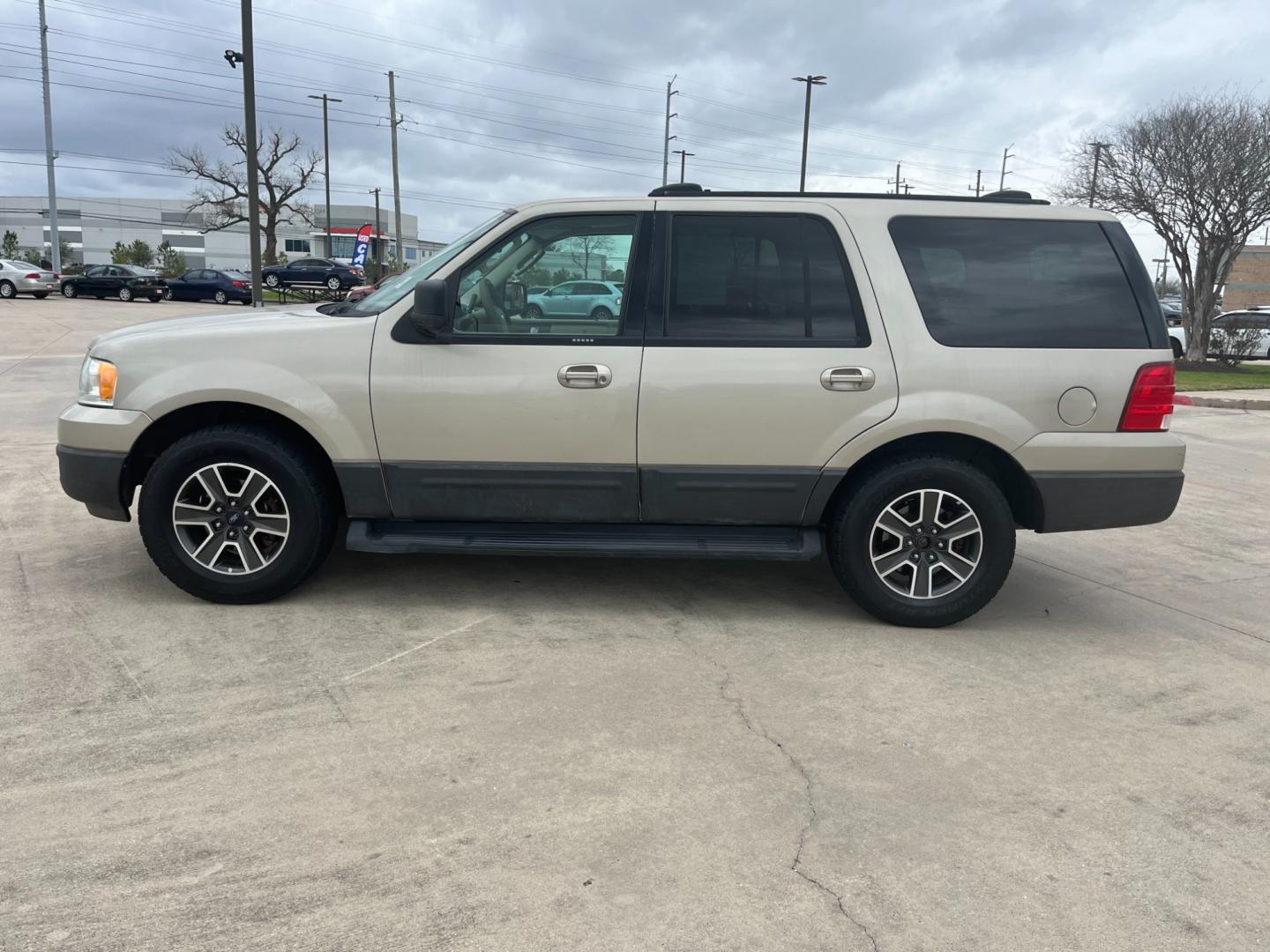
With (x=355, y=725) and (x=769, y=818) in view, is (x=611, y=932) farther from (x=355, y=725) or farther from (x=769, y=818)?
(x=355, y=725)

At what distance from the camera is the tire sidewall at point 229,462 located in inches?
176

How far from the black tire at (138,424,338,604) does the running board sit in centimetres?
22

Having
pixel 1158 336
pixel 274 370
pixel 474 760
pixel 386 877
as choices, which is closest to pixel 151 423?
pixel 274 370

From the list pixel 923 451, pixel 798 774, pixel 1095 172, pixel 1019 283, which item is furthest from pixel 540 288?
pixel 1095 172

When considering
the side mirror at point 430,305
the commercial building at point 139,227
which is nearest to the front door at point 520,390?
the side mirror at point 430,305

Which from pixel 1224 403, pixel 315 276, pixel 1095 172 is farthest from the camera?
pixel 315 276

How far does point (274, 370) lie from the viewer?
175 inches

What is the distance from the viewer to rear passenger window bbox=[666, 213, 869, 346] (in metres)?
4.49

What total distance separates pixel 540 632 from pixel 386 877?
6.17ft

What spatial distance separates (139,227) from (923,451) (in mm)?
139019

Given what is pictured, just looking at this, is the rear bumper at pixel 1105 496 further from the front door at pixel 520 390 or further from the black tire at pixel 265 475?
the black tire at pixel 265 475

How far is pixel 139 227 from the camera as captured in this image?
124000mm

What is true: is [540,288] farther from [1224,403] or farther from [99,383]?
[1224,403]

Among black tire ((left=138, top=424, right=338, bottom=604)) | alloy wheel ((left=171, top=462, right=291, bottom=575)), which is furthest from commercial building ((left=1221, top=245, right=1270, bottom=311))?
alloy wheel ((left=171, top=462, right=291, bottom=575))
